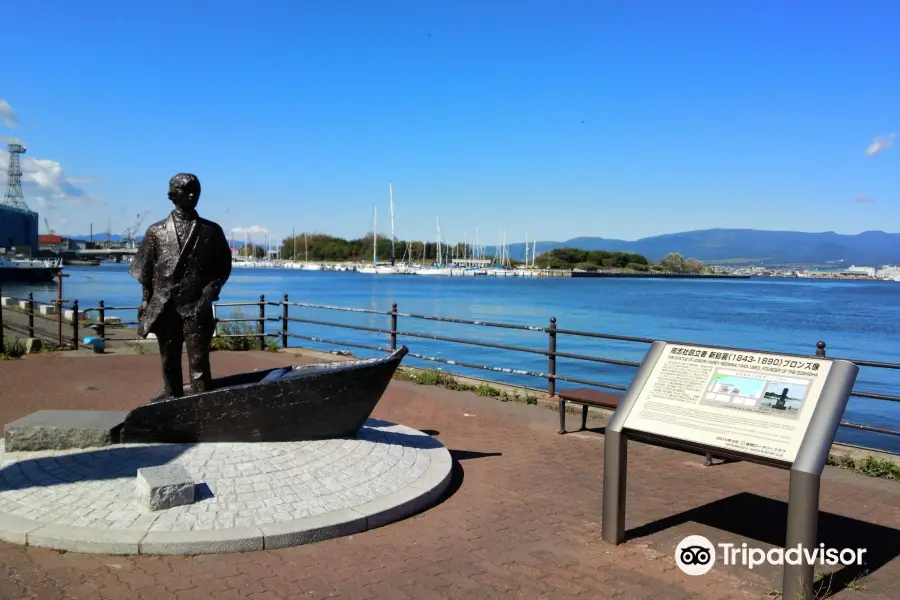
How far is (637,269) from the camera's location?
6314 inches

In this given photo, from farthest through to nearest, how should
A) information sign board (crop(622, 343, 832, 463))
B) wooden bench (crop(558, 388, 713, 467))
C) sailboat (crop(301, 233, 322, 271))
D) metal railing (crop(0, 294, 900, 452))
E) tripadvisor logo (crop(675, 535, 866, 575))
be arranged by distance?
sailboat (crop(301, 233, 322, 271)) < wooden bench (crop(558, 388, 713, 467)) < metal railing (crop(0, 294, 900, 452)) < tripadvisor logo (crop(675, 535, 866, 575)) < information sign board (crop(622, 343, 832, 463))

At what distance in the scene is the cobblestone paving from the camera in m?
4.75

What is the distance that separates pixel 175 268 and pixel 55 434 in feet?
5.81

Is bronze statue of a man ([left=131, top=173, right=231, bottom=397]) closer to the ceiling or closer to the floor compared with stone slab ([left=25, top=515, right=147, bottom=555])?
closer to the ceiling

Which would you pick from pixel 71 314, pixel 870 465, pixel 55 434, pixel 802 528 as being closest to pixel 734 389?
pixel 802 528

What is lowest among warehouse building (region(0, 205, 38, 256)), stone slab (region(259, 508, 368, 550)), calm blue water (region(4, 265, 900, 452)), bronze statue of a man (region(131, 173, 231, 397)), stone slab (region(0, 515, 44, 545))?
calm blue water (region(4, 265, 900, 452))

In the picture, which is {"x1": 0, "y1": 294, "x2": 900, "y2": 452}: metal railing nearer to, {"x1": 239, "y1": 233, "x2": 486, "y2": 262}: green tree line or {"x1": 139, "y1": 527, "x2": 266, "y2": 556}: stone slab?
{"x1": 139, "y1": 527, "x2": 266, "y2": 556}: stone slab

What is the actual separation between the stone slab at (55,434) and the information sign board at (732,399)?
14.9ft

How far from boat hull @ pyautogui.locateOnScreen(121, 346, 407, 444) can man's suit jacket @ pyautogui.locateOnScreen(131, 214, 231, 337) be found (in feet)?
2.84

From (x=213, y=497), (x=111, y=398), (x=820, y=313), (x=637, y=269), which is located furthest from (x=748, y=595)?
(x=637, y=269)

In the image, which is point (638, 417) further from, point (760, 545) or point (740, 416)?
point (760, 545)

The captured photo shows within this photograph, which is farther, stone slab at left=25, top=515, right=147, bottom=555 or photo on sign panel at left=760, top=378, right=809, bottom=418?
stone slab at left=25, top=515, right=147, bottom=555

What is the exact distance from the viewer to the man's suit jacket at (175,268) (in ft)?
20.8

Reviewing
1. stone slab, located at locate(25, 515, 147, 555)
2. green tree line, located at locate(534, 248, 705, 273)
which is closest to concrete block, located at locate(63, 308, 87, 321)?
stone slab, located at locate(25, 515, 147, 555)
